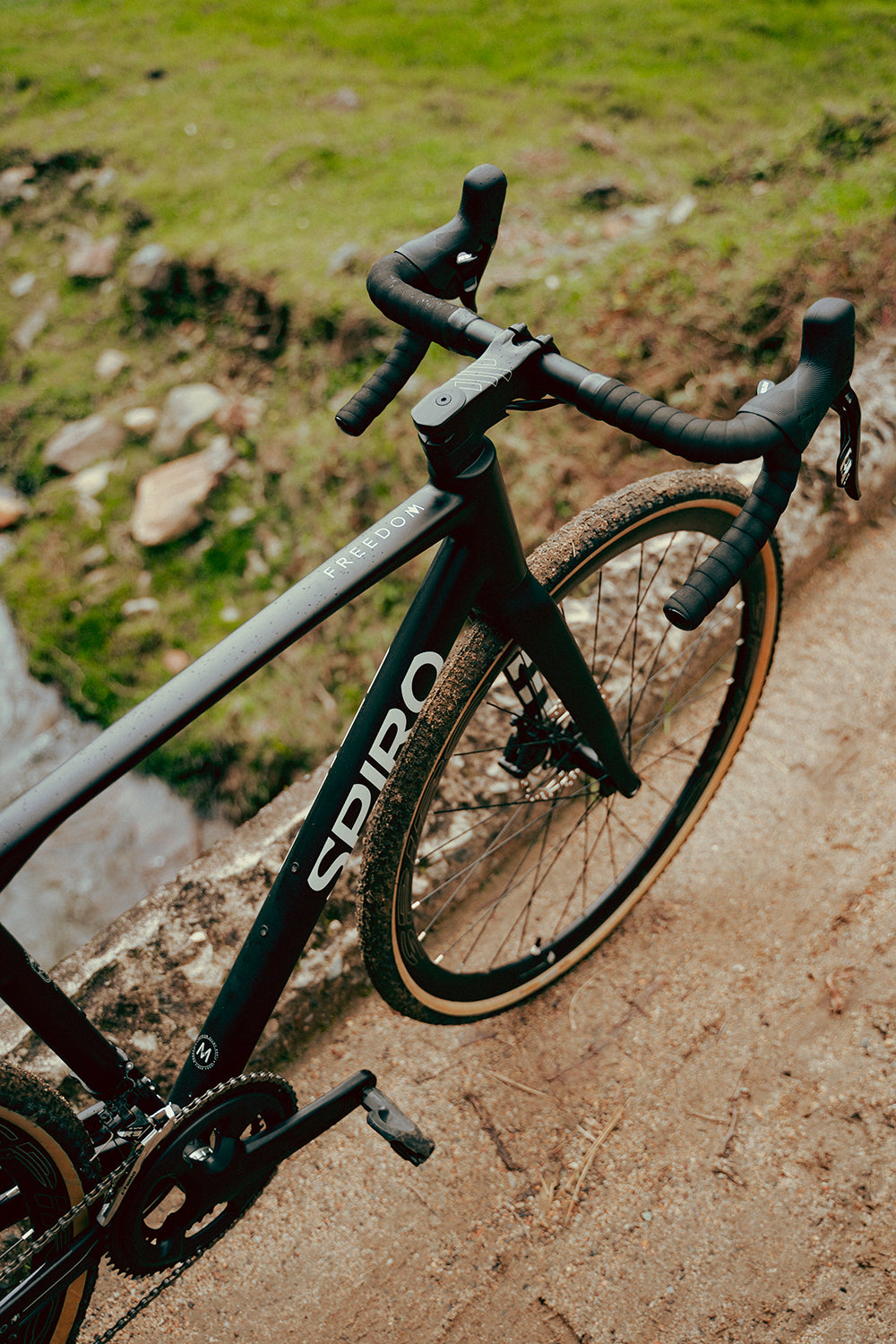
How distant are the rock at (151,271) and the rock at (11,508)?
Answer: 1.57 metres

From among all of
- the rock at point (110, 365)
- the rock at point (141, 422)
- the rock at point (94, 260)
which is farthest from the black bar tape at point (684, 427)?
the rock at point (94, 260)

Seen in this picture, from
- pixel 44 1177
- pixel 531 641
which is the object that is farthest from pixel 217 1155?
pixel 531 641

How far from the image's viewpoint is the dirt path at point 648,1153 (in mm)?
1671

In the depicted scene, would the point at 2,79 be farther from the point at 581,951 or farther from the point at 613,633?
the point at 581,951

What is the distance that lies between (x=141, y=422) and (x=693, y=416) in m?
3.90

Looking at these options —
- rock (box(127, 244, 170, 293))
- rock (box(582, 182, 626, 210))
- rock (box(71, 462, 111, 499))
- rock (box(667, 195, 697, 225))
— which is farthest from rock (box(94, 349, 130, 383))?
rock (box(667, 195, 697, 225))

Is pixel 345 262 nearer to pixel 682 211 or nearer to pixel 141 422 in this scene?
pixel 141 422

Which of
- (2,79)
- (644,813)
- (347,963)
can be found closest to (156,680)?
(347,963)

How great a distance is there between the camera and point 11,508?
432cm

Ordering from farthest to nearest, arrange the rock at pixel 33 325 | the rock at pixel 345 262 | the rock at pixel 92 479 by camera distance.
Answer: the rock at pixel 33 325 → the rock at pixel 345 262 → the rock at pixel 92 479

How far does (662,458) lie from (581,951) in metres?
1.97

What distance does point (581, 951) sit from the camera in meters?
2.13

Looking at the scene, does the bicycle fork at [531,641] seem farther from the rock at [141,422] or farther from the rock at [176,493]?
the rock at [141,422]

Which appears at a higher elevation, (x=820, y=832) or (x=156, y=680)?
(x=156, y=680)
